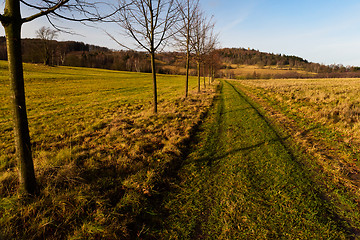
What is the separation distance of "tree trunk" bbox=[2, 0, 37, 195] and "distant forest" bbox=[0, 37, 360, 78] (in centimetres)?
615

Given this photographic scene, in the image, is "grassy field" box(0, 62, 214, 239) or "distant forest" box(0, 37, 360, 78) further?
"distant forest" box(0, 37, 360, 78)

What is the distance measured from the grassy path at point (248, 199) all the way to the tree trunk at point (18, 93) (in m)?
2.62

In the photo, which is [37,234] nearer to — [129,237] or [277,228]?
[129,237]

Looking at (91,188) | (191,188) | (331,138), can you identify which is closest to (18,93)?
(91,188)

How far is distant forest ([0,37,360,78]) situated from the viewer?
60.4 feet

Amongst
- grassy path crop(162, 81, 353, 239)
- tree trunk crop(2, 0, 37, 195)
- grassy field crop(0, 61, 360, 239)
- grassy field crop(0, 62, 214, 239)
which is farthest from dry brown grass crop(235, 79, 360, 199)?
tree trunk crop(2, 0, 37, 195)

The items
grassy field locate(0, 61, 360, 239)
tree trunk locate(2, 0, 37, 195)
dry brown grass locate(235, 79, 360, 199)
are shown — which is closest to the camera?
tree trunk locate(2, 0, 37, 195)

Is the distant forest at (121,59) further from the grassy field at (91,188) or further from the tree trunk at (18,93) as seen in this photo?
the tree trunk at (18,93)

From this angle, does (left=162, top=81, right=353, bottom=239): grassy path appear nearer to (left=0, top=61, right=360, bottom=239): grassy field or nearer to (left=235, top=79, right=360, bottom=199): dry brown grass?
(left=0, top=61, right=360, bottom=239): grassy field

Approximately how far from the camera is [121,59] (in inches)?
4161

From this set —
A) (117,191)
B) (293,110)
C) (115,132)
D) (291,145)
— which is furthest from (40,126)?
(293,110)

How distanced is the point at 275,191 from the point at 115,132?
591cm

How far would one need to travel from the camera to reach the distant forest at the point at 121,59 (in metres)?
18.4

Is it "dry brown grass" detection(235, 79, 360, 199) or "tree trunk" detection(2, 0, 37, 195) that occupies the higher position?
"tree trunk" detection(2, 0, 37, 195)
